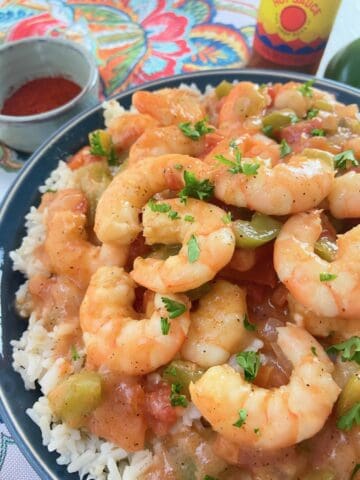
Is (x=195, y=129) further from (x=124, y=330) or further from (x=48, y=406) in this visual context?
(x=48, y=406)

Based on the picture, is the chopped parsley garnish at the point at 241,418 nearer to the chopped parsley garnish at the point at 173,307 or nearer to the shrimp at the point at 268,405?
the shrimp at the point at 268,405

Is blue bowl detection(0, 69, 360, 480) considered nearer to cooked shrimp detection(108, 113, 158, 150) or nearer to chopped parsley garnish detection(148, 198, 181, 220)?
cooked shrimp detection(108, 113, 158, 150)

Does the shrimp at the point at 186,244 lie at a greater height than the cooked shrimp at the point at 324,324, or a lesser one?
greater

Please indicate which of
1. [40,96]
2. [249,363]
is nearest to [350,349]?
[249,363]

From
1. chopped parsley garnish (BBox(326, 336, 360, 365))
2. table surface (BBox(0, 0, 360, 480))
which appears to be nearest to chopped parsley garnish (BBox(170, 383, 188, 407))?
chopped parsley garnish (BBox(326, 336, 360, 365))

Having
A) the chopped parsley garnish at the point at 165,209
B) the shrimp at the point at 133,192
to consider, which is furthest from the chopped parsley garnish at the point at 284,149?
the chopped parsley garnish at the point at 165,209
